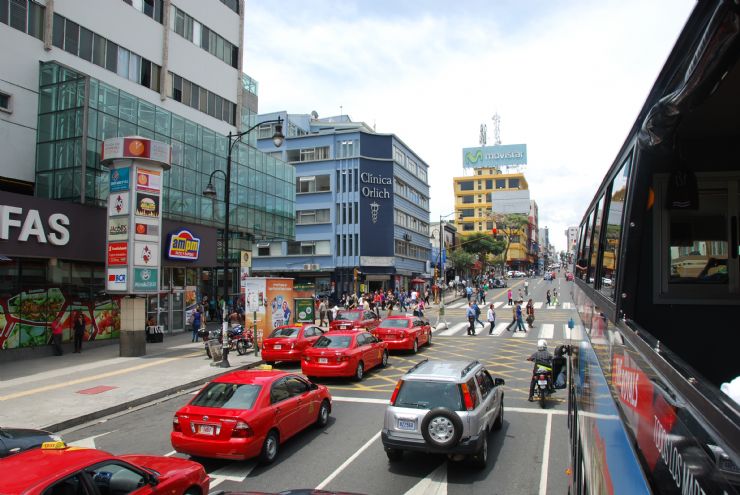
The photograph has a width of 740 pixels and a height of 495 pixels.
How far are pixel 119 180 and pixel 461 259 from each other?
58768 millimetres

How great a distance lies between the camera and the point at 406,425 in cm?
839

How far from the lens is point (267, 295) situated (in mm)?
23359

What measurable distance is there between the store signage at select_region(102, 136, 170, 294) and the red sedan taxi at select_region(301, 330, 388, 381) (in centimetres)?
885

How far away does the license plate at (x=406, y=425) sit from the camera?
27.4 feet

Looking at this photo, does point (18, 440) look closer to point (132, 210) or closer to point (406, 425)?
point (406, 425)

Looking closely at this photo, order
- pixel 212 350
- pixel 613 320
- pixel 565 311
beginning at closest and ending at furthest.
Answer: pixel 613 320 < pixel 212 350 < pixel 565 311

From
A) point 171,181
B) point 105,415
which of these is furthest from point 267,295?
point 105,415

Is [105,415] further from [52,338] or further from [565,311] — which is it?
[565,311]

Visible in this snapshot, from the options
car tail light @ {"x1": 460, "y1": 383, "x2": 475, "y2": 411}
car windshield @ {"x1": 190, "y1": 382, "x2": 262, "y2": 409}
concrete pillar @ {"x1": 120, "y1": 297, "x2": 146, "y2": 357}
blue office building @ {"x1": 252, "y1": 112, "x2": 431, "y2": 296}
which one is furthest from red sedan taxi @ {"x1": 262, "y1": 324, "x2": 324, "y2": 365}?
blue office building @ {"x1": 252, "y1": 112, "x2": 431, "y2": 296}

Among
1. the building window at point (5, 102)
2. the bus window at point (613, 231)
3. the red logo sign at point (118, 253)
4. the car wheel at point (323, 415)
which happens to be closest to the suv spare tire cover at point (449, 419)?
the car wheel at point (323, 415)

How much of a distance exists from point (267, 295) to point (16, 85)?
527 inches

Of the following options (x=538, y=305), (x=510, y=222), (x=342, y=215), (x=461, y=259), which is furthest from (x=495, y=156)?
(x=538, y=305)

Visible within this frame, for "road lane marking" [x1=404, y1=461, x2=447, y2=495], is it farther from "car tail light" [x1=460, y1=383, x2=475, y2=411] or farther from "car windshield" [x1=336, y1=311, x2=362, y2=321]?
"car windshield" [x1=336, y1=311, x2=362, y2=321]

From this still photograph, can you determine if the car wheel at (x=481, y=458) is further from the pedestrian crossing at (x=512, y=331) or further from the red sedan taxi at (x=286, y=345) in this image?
the pedestrian crossing at (x=512, y=331)
